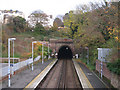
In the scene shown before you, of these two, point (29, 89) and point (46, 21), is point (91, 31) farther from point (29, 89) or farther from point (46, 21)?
point (46, 21)

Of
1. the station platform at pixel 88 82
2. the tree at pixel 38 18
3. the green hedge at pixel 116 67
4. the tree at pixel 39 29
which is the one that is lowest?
the station platform at pixel 88 82

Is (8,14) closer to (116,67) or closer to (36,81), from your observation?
(36,81)

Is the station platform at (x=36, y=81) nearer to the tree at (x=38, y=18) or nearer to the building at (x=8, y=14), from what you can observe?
the tree at (x=38, y=18)

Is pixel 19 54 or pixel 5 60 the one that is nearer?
pixel 5 60

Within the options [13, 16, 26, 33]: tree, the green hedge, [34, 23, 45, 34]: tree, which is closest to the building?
[13, 16, 26, 33]: tree

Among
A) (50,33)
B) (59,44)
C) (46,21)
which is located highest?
(46,21)

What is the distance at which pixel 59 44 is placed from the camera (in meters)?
38.7

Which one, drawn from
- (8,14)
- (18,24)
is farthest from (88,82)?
(8,14)

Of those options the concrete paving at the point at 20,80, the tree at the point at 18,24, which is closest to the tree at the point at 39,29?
the tree at the point at 18,24

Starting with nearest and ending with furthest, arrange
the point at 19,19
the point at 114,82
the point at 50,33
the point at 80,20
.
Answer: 1. the point at 114,82
2. the point at 80,20
3. the point at 19,19
4. the point at 50,33

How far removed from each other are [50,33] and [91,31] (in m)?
24.4

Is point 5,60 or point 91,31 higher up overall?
point 91,31

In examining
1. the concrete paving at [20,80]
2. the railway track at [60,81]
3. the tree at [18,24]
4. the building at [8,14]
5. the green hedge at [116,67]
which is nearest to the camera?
the green hedge at [116,67]

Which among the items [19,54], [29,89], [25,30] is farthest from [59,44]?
[29,89]
